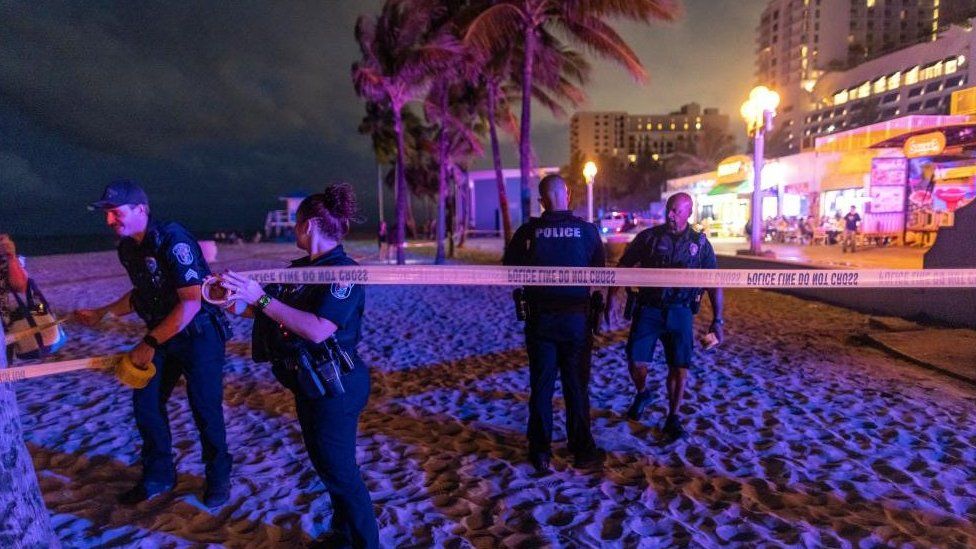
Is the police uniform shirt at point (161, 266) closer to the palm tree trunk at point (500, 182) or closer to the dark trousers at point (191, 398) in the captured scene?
the dark trousers at point (191, 398)

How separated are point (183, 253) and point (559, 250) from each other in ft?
6.72

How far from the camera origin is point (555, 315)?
3.32 metres

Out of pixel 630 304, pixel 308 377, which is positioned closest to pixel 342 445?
pixel 308 377

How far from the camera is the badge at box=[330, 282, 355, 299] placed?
7.26 feet

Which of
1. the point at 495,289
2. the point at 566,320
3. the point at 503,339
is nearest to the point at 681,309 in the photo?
the point at 566,320

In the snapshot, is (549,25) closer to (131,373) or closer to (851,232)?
(851,232)

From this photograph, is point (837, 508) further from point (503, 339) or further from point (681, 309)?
point (503, 339)

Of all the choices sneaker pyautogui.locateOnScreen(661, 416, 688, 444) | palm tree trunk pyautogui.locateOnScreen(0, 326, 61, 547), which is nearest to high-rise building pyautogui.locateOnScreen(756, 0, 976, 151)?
sneaker pyautogui.locateOnScreen(661, 416, 688, 444)

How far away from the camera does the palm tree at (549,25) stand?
13086 millimetres

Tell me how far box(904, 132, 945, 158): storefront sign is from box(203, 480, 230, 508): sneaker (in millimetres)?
14736

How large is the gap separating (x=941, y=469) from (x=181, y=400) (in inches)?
231

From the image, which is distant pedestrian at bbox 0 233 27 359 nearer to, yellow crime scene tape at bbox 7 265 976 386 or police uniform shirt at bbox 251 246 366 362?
yellow crime scene tape at bbox 7 265 976 386

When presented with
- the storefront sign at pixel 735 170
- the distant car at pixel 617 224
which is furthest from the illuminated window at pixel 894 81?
the storefront sign at pixel 735 170

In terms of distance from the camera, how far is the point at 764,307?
386 inches
